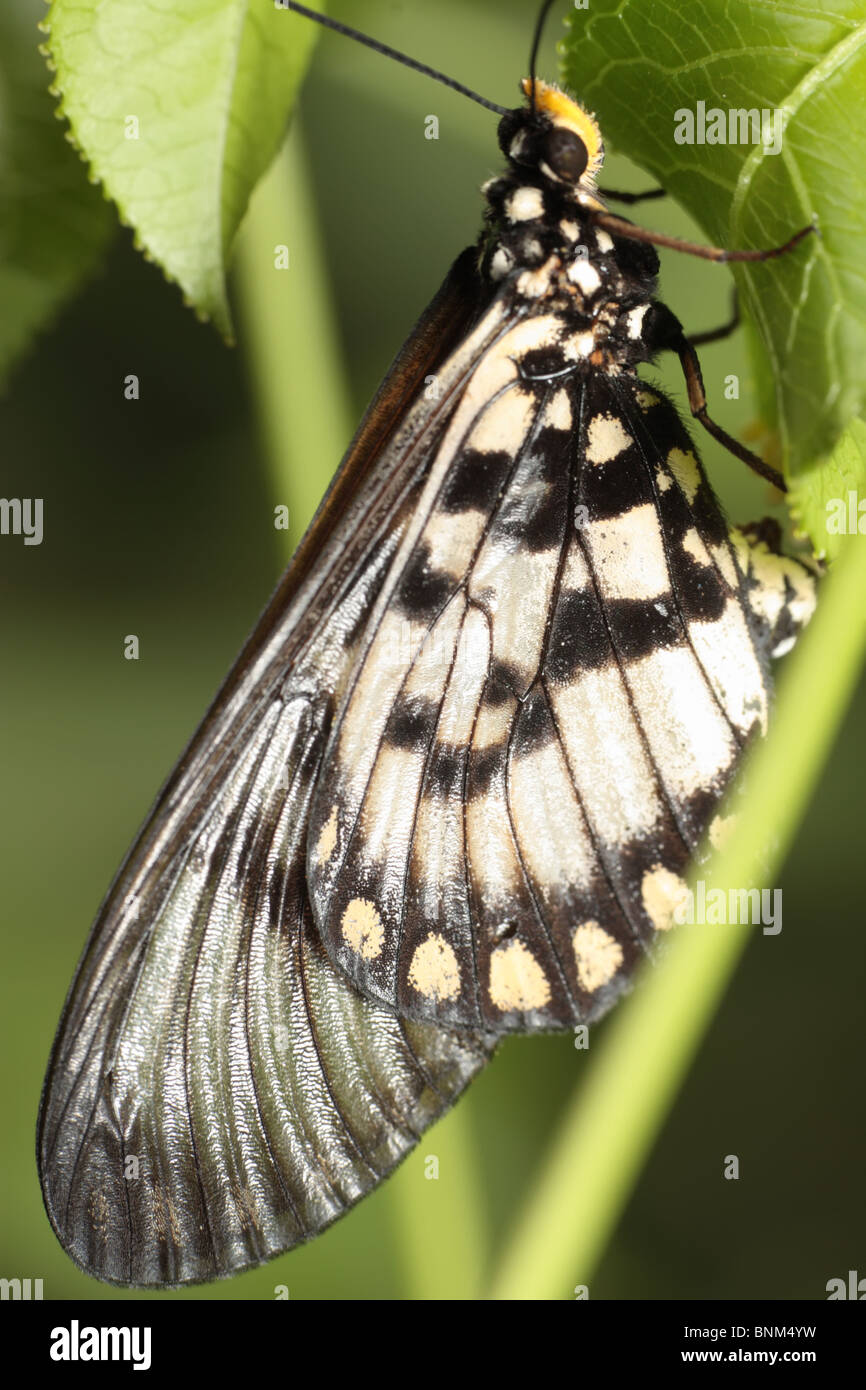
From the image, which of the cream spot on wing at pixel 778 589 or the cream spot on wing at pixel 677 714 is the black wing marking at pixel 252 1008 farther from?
the cream spot on wing at pixel 778 589

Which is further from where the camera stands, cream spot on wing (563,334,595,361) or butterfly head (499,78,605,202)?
cream spot on wing (563,334,595,361)

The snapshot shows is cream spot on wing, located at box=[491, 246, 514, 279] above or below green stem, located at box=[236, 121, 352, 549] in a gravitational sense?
below

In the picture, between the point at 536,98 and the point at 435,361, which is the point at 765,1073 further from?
the point at 536,98

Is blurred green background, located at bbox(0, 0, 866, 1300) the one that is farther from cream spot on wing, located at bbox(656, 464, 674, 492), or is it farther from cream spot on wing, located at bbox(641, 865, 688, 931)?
cream spot on wing, located at bbox(641, 865, 688, 931)

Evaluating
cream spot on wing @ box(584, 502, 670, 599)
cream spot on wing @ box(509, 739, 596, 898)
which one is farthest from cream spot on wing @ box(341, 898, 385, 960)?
cream spot on wing @ box(584, 502, 670, 599)

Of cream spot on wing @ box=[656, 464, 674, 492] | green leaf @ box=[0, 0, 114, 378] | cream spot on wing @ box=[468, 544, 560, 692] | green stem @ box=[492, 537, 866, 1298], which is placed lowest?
green stem @ box=[492, 537, 866, 1298]
